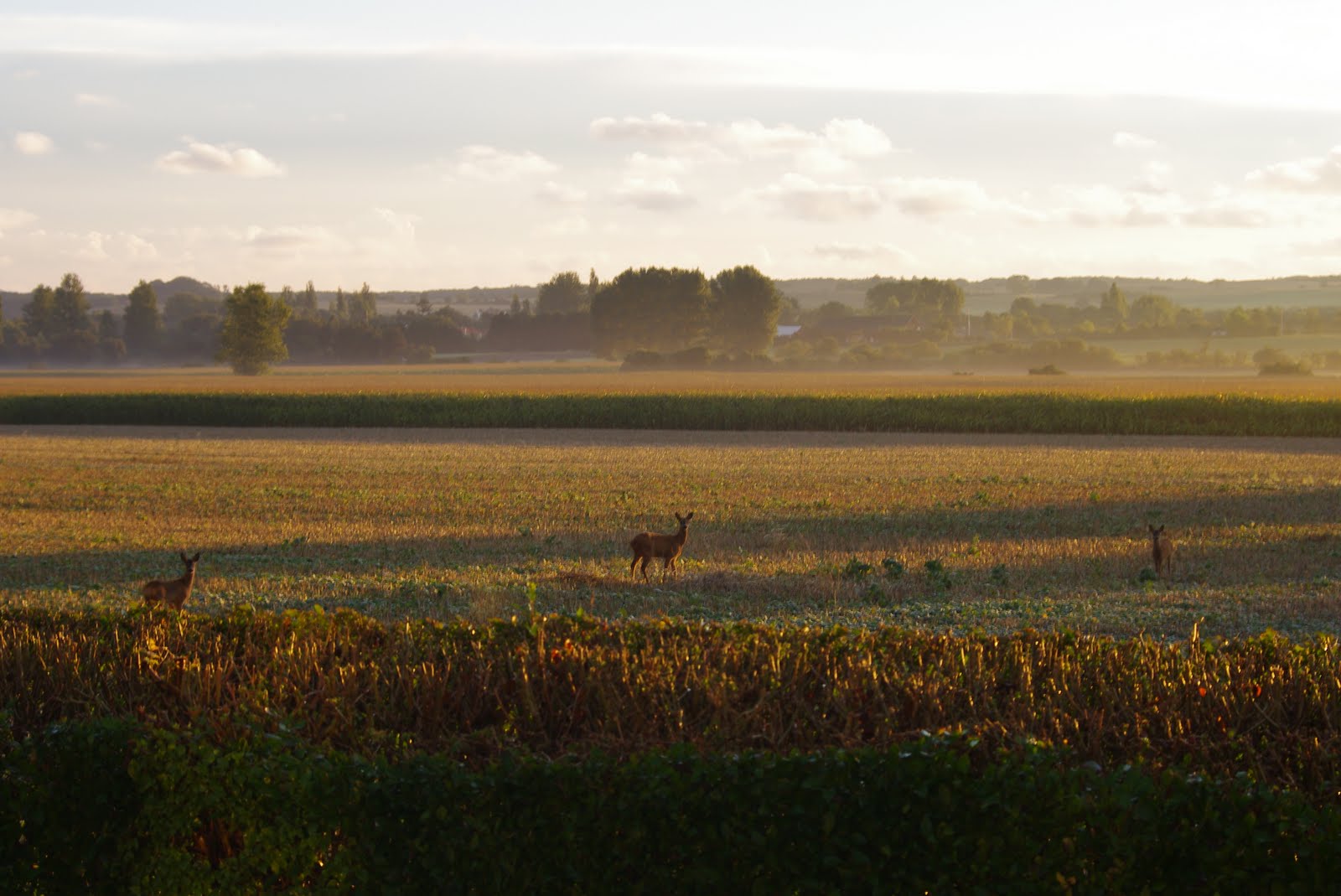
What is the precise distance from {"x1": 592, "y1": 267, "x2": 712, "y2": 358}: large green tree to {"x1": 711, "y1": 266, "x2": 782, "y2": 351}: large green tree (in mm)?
2033

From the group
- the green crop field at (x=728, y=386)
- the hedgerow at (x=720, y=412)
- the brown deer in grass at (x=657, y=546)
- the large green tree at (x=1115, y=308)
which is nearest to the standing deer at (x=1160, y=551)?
the brown deer in grass at (x=657, y=546)

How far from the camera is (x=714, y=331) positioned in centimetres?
14175

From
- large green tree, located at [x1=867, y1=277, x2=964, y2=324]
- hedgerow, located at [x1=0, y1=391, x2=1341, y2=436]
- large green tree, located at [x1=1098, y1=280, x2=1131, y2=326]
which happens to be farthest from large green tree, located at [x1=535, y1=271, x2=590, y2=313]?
hedgerow, located at [x1=0, y1=391, x2=1341, y2=436]

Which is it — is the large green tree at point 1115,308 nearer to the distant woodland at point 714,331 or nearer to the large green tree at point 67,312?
the distant woodland at point 714,331

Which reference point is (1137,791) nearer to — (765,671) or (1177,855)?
(1177,855)

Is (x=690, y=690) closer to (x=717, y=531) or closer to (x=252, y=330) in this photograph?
(x=717, y=531)

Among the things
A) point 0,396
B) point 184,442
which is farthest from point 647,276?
point 184,442

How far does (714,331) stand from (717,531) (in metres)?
121

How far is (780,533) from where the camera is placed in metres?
21.0

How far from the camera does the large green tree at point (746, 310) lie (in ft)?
458

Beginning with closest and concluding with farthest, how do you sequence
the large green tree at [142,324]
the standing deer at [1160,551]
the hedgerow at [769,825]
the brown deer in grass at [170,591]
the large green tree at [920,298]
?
the hedgerow at [769,825]
the brown deer in grass at [170,591]
the standing deer at [1160,551]
the large green tree at [142,324]
the large green tree at [920,298]

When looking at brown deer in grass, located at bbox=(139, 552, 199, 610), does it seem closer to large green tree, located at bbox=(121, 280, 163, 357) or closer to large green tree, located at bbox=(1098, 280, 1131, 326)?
large green tree, located at bbox=(121, 280, 163, 357)

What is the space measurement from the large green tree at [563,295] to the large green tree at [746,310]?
54.8m

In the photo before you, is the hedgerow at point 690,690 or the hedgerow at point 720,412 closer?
the hedgerow at point 690,690
